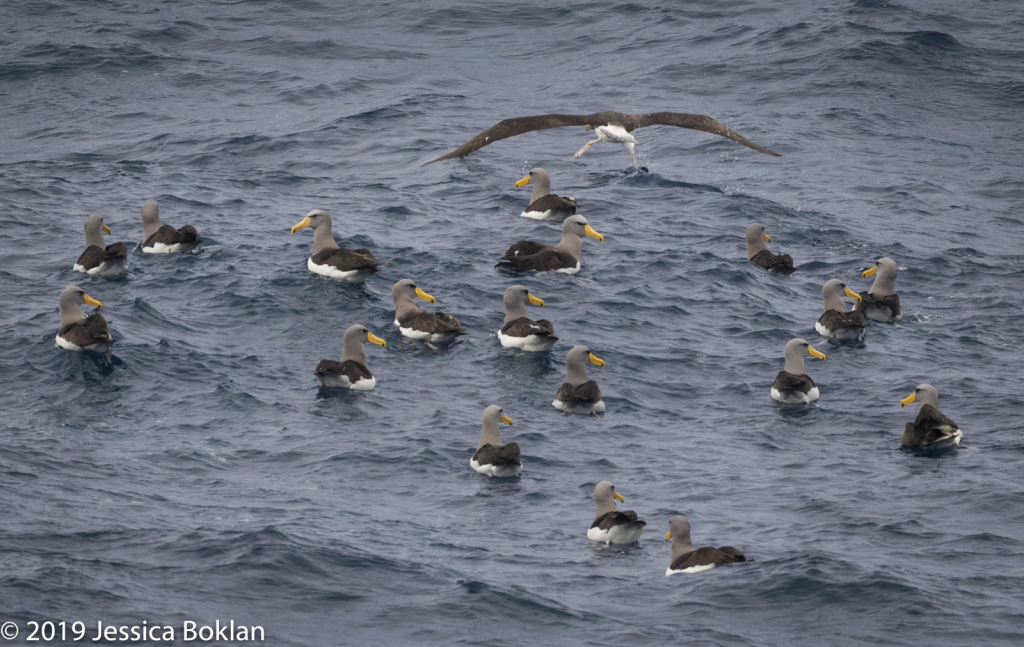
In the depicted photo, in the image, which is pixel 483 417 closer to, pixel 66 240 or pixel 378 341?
pixel 378 341

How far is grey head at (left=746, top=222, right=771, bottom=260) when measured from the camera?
23188 mm

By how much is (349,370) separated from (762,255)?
8.56 m

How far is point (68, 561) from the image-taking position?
13.1 m

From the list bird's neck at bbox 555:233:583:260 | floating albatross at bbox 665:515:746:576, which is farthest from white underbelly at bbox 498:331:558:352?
floating albatross at bbox 665:515:746:576

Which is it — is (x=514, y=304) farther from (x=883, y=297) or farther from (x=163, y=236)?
(x=163, y=236)

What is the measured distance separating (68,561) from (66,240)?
11.9 m

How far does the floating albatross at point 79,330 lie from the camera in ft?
60.3

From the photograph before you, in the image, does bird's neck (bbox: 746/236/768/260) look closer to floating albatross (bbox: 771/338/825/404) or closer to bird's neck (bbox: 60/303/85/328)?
floating albatross (bbox: 771/338/825/404)

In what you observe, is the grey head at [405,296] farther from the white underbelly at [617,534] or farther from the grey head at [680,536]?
the grey head at [680,536]

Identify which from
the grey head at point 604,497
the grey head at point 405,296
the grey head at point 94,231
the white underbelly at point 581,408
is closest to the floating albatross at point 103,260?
the grey head at point 94,231

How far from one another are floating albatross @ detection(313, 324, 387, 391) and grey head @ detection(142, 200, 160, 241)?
6075mm

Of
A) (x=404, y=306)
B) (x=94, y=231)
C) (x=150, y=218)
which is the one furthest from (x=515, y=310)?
(x=94, y=231)

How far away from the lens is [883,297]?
21469 millimetres

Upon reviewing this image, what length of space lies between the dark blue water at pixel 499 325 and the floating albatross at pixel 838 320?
0.32 m
